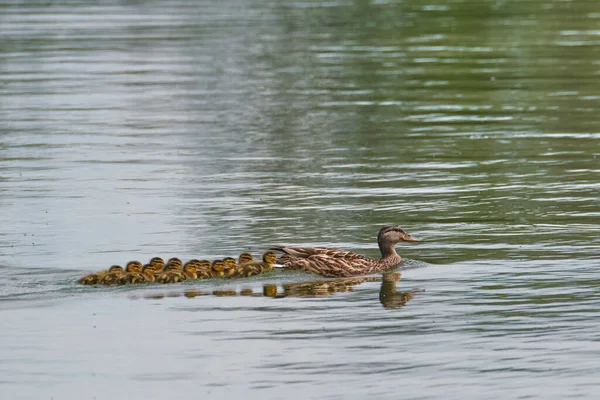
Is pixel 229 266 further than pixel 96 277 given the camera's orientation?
Yes

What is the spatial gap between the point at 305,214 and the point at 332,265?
379 cm

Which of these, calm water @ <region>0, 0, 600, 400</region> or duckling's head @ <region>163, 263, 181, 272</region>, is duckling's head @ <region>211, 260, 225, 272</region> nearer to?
calm water @ <region>0, 0, 600, 400</region>

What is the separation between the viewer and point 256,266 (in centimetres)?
1661

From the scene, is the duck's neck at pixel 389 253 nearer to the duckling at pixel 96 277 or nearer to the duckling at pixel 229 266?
the duckling at pixel 229 266

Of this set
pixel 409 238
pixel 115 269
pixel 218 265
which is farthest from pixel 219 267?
pixel 409 238

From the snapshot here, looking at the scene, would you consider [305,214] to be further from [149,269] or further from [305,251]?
[149,269]

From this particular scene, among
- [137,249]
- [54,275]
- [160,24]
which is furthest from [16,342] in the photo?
[160,24]

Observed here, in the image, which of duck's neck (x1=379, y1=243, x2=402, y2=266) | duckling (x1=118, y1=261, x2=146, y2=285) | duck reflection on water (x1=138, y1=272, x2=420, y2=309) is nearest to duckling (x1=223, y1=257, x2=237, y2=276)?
duck reflection on water (x1=138, y1=272, x2=420, y2=309)

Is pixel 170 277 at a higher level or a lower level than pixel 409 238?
lower

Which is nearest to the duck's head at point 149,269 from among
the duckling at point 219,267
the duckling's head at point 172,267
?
the duckling's head at point 172,267

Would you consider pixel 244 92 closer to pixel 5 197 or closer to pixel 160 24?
pixel 5 197

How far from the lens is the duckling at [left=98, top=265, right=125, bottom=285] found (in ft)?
52.6

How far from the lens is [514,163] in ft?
81.4

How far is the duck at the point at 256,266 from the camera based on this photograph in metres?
16.5
